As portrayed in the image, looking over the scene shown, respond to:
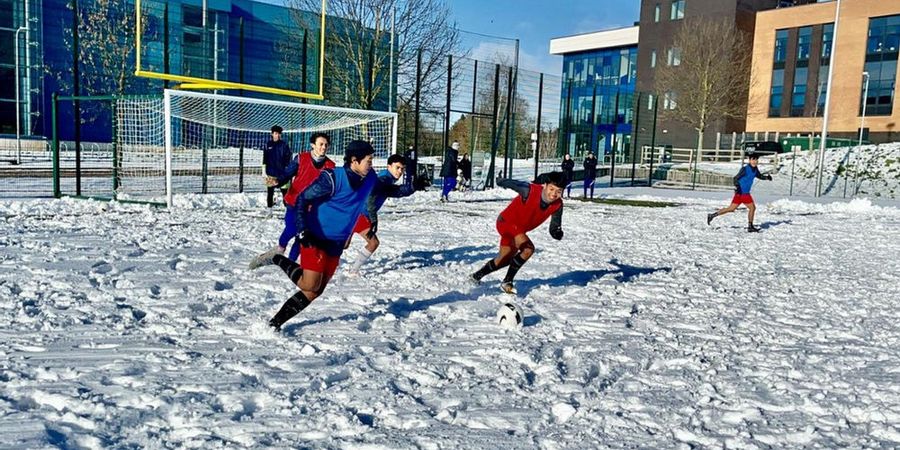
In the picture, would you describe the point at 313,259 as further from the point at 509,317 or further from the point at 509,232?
the point at 509,232

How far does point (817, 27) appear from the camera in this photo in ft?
156

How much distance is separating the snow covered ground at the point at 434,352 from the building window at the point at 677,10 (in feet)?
162

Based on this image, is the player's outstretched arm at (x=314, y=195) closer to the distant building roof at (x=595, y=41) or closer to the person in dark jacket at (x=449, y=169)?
the person in dark jacket at (x=449, y=169)

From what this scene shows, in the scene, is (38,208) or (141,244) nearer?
(141,244)

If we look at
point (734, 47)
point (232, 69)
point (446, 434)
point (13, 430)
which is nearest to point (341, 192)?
point (446, 434)

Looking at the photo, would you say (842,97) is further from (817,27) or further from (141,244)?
(141,244)

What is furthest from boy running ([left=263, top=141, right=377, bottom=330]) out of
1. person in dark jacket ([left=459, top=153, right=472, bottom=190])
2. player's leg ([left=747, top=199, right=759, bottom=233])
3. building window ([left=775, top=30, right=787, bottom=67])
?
building window ([left=775, top=30, right=787, bottom=67])

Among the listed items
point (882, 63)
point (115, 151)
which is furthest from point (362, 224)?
point (882, 63)

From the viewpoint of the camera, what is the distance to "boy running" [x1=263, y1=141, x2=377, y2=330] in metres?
5.19

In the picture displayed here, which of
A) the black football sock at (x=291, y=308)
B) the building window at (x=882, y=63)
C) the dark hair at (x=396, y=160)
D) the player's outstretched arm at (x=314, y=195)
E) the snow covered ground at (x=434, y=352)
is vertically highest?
the building window at (x=882, y=63)

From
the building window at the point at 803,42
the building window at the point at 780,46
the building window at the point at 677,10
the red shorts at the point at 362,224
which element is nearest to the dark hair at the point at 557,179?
the red shorts at the point at 362,224

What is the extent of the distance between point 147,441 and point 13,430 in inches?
27.0

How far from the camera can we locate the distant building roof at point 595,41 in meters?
61.2

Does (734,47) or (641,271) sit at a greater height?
(734,47)
